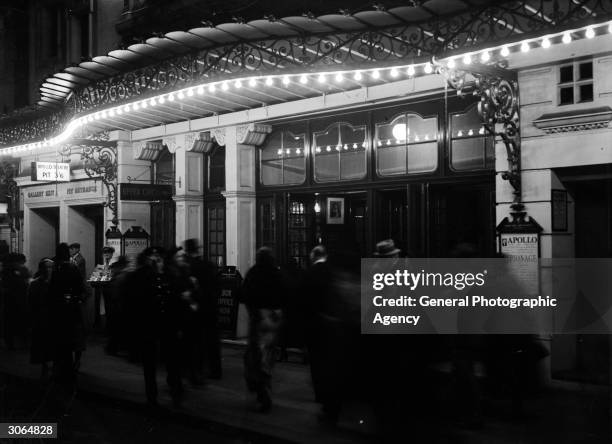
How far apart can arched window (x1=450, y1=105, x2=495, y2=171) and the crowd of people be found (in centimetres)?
279

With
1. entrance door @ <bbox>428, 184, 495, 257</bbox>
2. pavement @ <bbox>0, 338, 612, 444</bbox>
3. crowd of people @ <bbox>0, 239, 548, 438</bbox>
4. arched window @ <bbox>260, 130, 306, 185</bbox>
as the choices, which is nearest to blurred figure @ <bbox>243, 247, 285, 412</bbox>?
crowd of people @ <bbox>0, 239, 548, 438</bbox>

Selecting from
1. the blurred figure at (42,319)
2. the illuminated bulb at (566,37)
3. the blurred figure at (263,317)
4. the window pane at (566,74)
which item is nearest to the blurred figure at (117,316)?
the blurred figure at (42,319)

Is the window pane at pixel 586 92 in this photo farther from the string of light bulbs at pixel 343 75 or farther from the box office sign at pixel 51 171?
the box office sign at pixel 51 171

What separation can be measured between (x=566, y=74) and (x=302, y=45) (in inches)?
143

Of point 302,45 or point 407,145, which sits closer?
point 302,45

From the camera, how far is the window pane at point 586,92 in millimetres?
9039

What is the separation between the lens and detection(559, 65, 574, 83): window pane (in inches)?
362

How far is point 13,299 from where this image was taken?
13.9 metres

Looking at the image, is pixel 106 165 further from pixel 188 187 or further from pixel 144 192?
pixel 188 187

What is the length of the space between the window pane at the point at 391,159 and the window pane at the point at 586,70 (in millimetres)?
3448

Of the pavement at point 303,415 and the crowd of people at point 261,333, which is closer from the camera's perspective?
the crowd of people at point 261,333

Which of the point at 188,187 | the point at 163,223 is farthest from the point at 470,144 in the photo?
the point at 163,223

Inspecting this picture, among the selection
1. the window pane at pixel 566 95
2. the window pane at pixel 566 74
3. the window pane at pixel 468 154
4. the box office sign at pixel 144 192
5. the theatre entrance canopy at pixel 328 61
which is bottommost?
the box office sign at pixel 144 192

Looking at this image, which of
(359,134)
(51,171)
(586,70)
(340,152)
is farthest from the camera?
(51,171)
